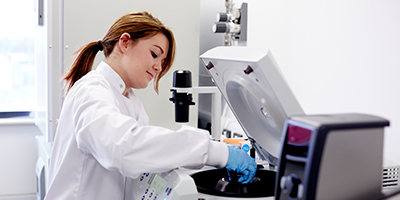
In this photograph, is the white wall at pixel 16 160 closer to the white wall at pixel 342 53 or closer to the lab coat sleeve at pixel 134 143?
the white wall at pixel 342 53

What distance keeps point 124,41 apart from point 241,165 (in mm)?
619

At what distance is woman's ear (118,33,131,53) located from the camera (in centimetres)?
147

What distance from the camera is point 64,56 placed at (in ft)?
6.98

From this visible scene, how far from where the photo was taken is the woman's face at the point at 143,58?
1.49 m

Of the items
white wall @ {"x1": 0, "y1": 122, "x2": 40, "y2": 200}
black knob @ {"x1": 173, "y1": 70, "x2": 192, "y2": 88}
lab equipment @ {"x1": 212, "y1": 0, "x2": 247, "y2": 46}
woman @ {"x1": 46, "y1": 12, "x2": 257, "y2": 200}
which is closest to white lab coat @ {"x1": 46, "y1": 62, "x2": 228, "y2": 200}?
woman @ {"x1": 46, "y1": 12, "x2": 257, "y2": 200}

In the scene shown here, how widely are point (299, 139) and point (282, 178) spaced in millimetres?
86

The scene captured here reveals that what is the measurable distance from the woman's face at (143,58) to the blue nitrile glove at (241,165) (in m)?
0.46

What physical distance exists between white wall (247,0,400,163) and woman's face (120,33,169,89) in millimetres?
708

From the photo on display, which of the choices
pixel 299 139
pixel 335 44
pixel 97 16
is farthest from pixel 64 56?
pixel 299 139

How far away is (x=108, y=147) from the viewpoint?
1079 mm

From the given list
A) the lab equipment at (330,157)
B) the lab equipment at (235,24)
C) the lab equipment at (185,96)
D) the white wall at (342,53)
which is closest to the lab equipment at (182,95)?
the lab equipment at (185,96)

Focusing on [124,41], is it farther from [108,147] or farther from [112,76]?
[108,147]

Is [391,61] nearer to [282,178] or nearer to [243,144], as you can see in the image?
[243,144]

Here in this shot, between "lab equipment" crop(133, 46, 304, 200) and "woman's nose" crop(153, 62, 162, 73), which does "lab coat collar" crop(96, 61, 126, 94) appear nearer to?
"woman's nose" crop(153, 62, 162, 73)
